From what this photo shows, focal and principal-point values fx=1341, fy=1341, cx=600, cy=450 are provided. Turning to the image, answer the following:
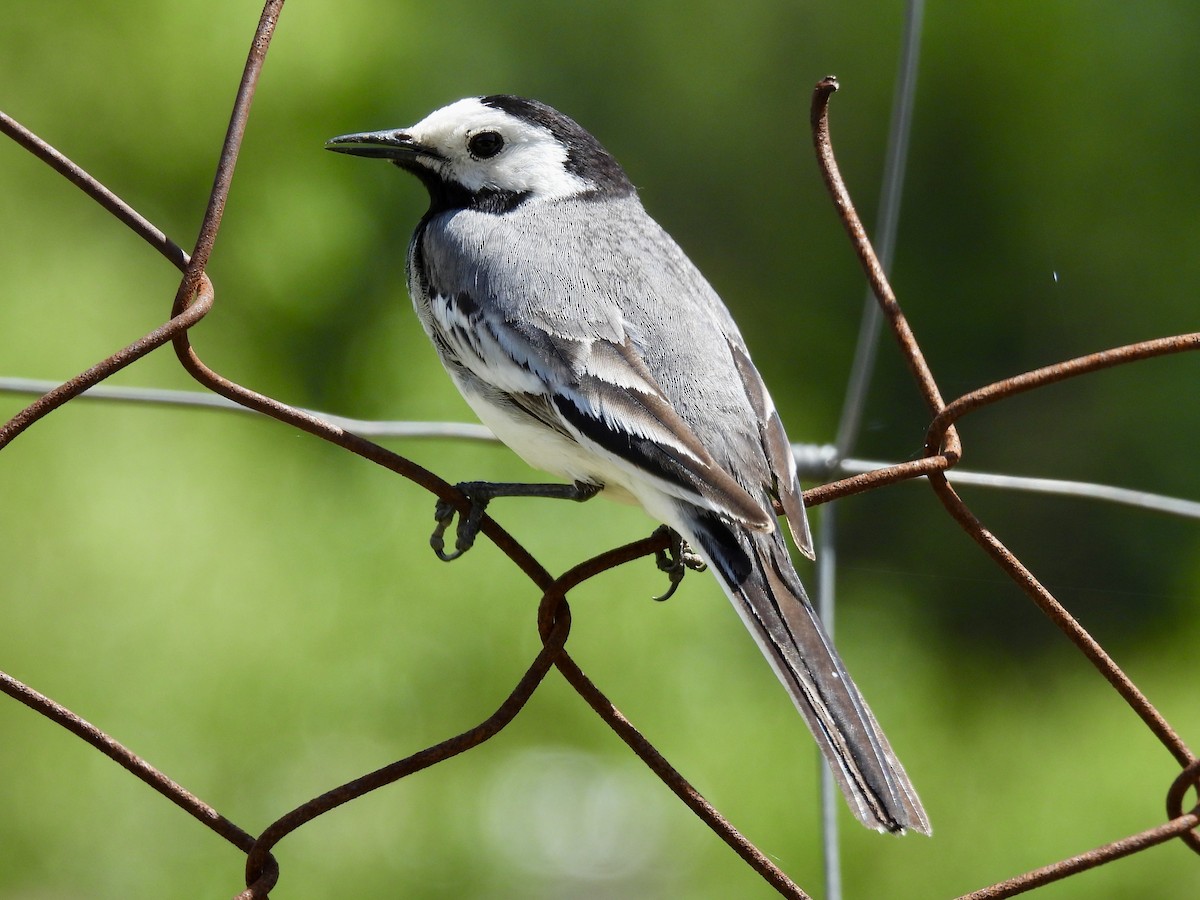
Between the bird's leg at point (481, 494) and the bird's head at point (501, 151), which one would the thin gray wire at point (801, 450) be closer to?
the bird's leg at point (481, 494)

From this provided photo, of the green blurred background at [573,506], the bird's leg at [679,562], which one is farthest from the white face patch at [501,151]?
the green blurred background at [573,506]

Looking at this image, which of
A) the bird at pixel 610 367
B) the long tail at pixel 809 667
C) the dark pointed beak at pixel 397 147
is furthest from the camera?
the dark pointed beak at pixel 397 147

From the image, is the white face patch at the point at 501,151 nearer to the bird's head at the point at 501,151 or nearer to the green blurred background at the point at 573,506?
the bird's head at the point at 501,151

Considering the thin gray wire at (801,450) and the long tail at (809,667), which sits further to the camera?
the thin gray wire at (801,450)

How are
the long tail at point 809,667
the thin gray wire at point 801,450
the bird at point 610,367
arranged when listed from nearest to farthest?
the long tail at point 809,667
the bird at point 610,367
the thin gray wire at point 801,450

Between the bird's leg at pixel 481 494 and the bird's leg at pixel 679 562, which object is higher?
the bird's leg at pixel 481 494

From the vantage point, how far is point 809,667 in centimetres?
110

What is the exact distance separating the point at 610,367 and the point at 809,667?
1.28 feet

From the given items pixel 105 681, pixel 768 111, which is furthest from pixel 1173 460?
pixel 105 681

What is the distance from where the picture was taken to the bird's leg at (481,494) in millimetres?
1219

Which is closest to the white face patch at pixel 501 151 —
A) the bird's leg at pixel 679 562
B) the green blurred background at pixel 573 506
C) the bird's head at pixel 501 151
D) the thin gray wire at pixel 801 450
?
the bird's head at pixel 501 151

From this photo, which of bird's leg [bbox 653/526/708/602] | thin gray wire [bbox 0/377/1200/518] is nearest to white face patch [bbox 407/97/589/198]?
thin gray wire [bbox 0/377/1200/518]

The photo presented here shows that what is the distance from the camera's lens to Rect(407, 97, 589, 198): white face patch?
1.69 m

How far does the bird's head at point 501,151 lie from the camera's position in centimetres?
169
